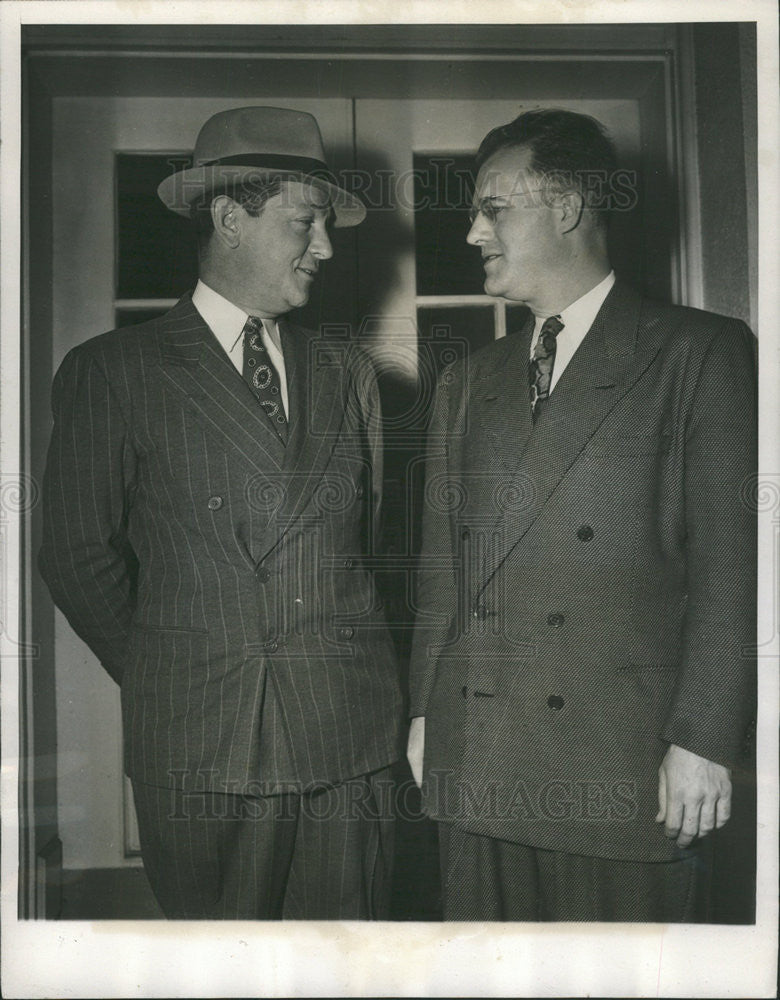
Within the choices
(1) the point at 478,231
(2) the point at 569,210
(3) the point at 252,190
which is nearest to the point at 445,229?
(1) the point at 478,231

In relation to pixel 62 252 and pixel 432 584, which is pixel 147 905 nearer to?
pixel 432 584

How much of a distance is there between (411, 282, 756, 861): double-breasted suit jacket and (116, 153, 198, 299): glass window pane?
41 cm

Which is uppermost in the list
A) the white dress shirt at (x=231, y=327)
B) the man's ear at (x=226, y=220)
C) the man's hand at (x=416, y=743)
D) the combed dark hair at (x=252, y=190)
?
the combed dark hair at (x=252, y=190)

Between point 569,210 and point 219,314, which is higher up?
point 569,210

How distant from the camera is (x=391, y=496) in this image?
131cm

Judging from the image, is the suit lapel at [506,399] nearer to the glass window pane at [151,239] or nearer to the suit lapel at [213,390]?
the suit lapel at [213,390]

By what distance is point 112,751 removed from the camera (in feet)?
4.36

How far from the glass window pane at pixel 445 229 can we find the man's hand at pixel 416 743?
2.02 ft

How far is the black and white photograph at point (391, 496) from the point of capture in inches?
50.7

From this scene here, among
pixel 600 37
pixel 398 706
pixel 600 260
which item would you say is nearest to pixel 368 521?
pixel 398 706

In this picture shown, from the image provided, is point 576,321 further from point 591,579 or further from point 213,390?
point 213,390

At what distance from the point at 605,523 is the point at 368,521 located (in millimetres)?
333

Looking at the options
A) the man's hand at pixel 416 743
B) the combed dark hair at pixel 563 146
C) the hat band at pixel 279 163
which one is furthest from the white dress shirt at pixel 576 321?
the man's hand at pixel 416 743

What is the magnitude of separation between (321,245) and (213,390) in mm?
257
